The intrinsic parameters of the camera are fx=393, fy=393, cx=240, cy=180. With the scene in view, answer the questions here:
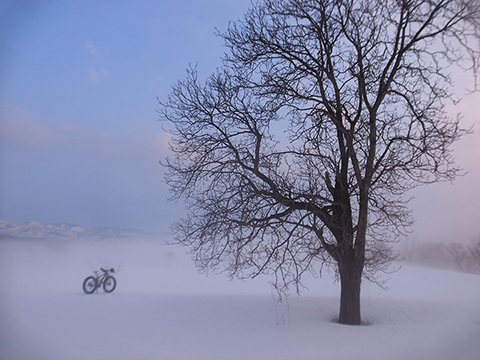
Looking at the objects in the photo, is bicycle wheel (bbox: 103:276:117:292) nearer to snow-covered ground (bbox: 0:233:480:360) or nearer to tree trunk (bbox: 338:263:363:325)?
snow-covered ground (bbox: 0:233:480:360)

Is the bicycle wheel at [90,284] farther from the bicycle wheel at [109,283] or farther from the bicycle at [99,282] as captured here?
the bicycle wheel at [109,283]

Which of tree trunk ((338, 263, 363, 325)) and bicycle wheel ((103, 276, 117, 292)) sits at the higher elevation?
tree trunk ((338, 263, 363, 325))

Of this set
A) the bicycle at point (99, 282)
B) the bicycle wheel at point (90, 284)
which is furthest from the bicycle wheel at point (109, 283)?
the bicycle wheel at point (90, 284)

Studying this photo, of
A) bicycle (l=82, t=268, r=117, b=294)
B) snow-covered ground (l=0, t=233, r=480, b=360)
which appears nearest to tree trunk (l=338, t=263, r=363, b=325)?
snow-covered ground (l=0, t=233, r=480, b=360)

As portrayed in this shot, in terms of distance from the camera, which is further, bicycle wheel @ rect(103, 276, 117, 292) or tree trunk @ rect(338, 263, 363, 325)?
bicycle wheel @ rect(103, 276, 117, 292)

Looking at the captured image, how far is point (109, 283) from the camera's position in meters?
16.8

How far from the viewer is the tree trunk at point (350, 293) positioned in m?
9.48

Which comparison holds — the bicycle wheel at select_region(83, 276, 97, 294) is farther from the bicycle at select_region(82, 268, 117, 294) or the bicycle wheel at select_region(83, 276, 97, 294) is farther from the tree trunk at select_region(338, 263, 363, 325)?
the tree trunk at select_region(338, 263, 363, 325)

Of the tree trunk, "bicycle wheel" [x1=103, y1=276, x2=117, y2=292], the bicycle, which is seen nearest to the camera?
the tree trunk

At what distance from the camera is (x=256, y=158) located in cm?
970

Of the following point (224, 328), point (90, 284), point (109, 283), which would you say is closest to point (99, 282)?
point (90, 284)

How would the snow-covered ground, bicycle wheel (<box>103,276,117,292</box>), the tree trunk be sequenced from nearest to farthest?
the snow-covered ground < the tree trunk < bicycle wheel (<box>103,276,117,292</box>)

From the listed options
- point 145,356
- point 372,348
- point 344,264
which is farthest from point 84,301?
point 372,348

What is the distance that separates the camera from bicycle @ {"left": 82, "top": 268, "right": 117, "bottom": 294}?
623 inches
